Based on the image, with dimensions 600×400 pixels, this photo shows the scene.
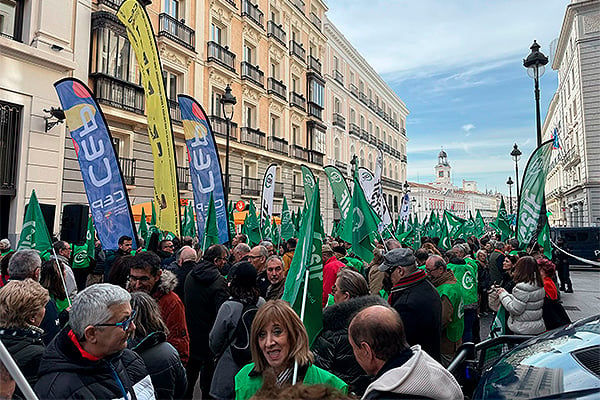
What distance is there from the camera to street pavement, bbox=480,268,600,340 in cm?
914

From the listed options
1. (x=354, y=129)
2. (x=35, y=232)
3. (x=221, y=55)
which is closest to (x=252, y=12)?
(x=221, y=55)

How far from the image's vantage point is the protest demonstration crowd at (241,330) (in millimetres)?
1897

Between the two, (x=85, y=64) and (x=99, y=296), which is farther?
(x=85, y=64)

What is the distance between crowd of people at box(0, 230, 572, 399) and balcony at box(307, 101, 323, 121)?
95.6 ft

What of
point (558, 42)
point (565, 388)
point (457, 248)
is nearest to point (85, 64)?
point (457, 248)

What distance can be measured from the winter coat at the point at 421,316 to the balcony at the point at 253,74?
23079 millimetres

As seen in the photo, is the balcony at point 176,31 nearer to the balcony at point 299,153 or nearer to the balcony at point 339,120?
the balcony at point 299,153

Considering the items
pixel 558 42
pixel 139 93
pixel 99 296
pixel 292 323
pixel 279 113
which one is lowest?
pixel 292 323

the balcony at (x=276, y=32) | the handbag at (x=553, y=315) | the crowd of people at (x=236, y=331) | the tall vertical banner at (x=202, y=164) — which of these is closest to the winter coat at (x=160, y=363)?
the crowd of people at (x=236, y=331)

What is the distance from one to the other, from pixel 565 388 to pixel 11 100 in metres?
14.6

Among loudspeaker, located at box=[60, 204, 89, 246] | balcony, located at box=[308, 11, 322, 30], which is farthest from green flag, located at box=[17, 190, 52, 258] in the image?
balcony, located at box=[308, 11, 322, 30]

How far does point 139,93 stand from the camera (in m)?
17.2

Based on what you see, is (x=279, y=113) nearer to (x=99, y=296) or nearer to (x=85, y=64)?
(x=85, y=64)

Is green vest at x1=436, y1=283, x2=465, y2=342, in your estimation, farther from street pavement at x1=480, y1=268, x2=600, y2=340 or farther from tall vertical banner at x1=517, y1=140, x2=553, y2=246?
tall vertical banner at x1=517, y1=140, x2=553, y2=246
